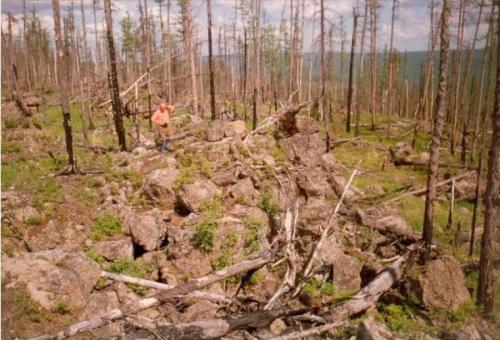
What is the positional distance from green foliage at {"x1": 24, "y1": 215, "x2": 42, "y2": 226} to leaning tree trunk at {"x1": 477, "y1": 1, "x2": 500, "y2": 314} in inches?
436

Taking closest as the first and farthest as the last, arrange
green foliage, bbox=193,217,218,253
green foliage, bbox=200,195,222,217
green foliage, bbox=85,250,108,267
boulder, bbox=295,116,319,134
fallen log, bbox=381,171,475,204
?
green foliage, bbox=85,250,108,267 < green foliage, bbox=193,217,218,253 < green foliage, bbox=200,195,222,217 < fallen log, bbox=381,171,475,204 < boulder, bbox=295,116,319,134

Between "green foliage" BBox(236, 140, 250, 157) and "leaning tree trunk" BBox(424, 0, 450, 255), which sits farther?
"green foliage" BBox(236, 140, 250, 157)

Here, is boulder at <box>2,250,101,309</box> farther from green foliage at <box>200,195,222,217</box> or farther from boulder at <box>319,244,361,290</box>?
boulder at <box>319,244,361,290</box>

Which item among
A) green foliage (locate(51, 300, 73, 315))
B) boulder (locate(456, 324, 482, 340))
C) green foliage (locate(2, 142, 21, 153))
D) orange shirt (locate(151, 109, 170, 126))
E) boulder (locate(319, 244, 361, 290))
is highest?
orange shirt (locate(151, 109, 170, 126))

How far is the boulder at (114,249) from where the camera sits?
10.1 meters

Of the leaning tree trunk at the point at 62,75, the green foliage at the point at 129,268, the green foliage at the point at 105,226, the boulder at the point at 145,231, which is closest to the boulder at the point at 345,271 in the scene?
the boulder at the point at 145,231

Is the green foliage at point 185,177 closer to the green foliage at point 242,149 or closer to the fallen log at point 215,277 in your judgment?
the green foliage at point 242,149

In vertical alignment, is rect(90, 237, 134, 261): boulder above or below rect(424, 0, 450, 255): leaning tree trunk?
below

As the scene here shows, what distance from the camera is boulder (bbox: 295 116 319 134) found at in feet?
59.8

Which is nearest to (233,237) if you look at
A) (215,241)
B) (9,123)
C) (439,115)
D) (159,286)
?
(215,241)

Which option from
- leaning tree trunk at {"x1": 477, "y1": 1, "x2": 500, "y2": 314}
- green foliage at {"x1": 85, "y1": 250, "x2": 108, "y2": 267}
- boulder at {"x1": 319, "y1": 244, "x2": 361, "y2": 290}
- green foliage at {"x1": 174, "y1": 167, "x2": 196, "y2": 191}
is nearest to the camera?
leaning tree trunk at {"x1": 477, "y1": 1, "x2": 500, "y2": 314}

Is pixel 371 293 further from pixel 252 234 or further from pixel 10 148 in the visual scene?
pixel 10 148

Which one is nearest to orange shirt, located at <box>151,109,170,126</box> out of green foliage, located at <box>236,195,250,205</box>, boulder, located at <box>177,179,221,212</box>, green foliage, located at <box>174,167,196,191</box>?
green foliage, located at <box>174,167,196,191</box>

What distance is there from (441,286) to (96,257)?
8.68m
